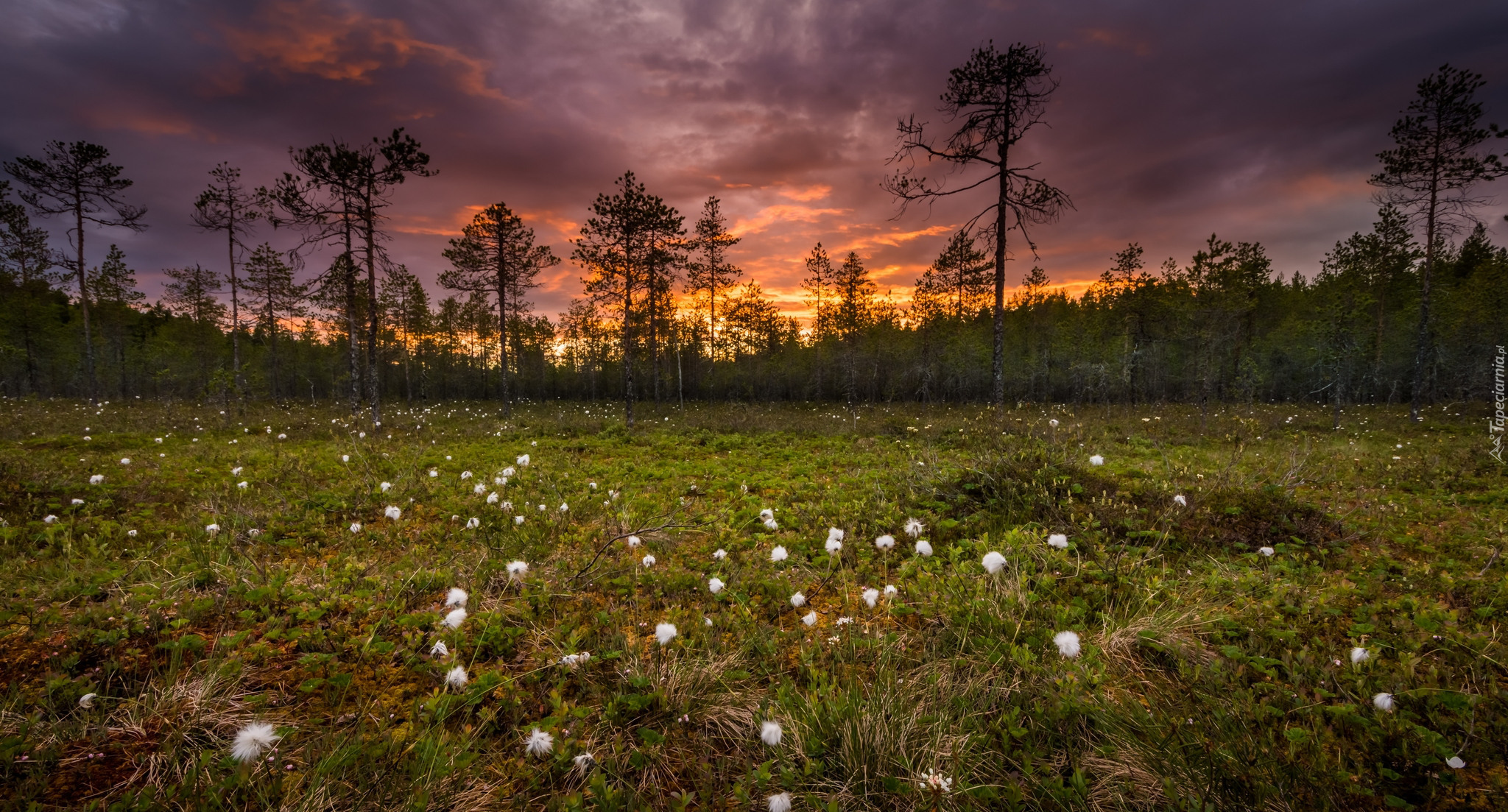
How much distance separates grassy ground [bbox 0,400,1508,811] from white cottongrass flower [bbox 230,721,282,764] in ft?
0.25

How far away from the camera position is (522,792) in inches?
85.7

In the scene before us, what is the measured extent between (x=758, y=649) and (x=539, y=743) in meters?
1.43

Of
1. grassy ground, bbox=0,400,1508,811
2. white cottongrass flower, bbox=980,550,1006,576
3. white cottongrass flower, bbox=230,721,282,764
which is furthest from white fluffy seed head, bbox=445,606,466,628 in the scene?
white cottongrass flower, bbox=980,550,1006,576

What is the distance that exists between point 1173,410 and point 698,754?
30858 mm

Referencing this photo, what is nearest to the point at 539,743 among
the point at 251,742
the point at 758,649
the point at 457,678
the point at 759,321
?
the point at 457,678

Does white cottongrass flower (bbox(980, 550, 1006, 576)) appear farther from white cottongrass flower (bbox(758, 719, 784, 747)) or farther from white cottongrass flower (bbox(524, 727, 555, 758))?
white cottongrass flower (bbox(524, 727, 555, 758))

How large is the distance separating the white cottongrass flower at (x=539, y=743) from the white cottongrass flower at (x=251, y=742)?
39.2 inches

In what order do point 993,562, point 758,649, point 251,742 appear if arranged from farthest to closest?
point 993,562 < point 758,649 < point 251,742

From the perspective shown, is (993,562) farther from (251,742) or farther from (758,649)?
(251,742)

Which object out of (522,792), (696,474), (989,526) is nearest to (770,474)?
(696,474)

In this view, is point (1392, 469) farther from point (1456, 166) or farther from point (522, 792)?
point (1456, 166)

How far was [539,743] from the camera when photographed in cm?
228

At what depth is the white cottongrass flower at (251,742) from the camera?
1.91m

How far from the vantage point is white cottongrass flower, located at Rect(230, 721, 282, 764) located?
1.91m
